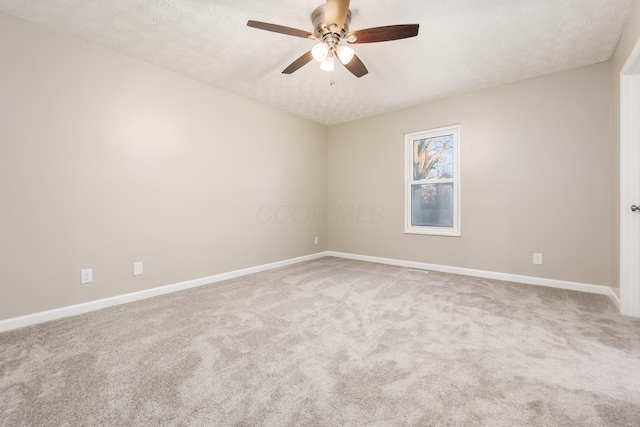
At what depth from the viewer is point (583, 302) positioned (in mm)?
2641

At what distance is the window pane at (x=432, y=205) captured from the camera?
155 inches

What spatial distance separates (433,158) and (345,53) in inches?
98.1

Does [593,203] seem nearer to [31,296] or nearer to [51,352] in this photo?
[51,352]

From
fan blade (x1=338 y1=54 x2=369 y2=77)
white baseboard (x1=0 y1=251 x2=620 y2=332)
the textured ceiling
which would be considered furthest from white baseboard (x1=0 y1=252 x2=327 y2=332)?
fan blade (x1=338 y1=54 x2=369 y2=77)

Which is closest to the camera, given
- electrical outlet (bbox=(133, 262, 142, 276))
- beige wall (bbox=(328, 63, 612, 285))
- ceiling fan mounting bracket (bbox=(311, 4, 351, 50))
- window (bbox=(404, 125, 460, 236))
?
ceiling fan mounting bracket (bbox=(311, 4, 351, 50))

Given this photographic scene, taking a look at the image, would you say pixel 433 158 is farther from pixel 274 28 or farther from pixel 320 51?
pixel 274 28

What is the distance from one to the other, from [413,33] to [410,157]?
252cm

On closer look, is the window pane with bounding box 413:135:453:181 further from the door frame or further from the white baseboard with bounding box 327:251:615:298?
the door frame

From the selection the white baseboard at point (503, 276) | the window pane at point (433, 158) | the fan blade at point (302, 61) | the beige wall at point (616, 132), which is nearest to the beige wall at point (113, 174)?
the fan blade at point (302, 61)

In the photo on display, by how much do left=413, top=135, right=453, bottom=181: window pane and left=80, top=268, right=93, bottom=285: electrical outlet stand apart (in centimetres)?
412

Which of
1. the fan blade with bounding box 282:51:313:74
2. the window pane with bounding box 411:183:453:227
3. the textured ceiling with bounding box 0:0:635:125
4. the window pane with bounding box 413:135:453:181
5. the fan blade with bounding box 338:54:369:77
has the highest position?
the textured ceiling with bounding box 0:0:635:125

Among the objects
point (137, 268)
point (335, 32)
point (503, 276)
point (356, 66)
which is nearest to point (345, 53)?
point (335, 32)

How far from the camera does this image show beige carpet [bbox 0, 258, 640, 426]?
125 cm

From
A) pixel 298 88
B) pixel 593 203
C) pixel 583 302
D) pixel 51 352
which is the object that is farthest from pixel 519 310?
pixel 51 352
